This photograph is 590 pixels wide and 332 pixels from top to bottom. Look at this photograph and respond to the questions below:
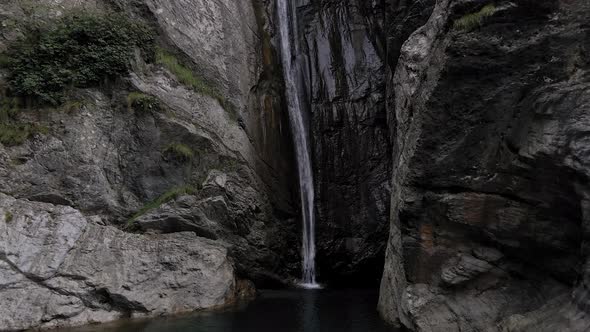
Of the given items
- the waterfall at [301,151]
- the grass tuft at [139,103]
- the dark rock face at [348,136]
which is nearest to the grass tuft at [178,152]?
the grass tuft at [139,103]

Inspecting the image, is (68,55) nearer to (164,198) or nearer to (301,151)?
(164,198)

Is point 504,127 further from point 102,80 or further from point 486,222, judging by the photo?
point 102,80

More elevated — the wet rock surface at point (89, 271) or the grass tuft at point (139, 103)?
the grass tuft at point (139, 103)

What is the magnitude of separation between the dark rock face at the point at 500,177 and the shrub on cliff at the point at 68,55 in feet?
34.3

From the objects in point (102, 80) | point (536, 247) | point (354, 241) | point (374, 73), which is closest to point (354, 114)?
point (374, 73)

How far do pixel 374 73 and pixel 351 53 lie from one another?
56.4 inches

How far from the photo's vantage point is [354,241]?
61.0 feet

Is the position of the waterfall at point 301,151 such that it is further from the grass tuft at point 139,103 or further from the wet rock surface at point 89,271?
the grass tuft at point 139,103

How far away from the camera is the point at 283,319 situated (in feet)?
39.7

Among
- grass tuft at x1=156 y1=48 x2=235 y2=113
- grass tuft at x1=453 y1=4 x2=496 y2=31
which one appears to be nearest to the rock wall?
grass tuft at x1=156 y1=48 x2=235 y2=113

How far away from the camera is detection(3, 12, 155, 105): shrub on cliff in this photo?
14656 mm

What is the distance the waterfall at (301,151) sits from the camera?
18.7m

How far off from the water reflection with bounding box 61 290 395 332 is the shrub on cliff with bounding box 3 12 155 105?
7.98 meters

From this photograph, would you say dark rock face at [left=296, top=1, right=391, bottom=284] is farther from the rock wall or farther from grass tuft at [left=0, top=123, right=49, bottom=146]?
grass tuft at [left=0, top=123, right=49, bottom=146]
